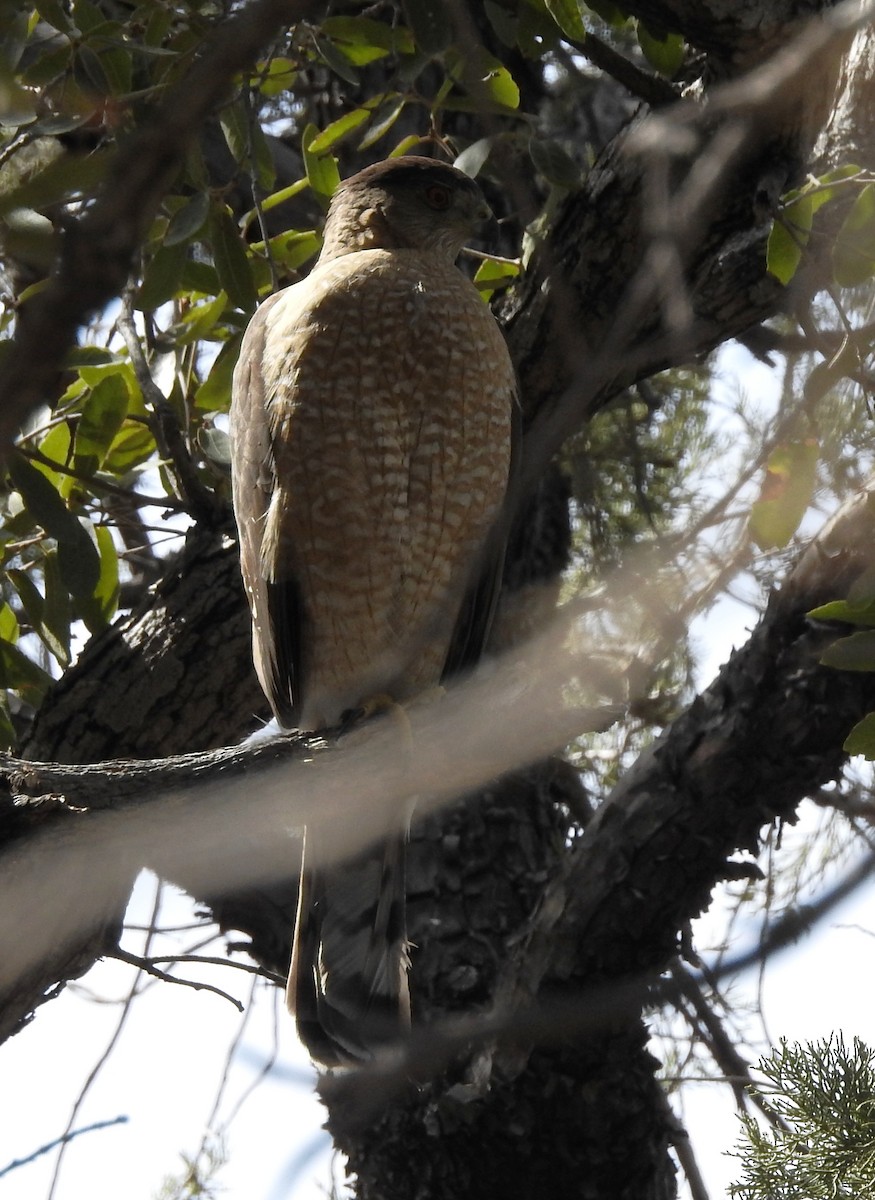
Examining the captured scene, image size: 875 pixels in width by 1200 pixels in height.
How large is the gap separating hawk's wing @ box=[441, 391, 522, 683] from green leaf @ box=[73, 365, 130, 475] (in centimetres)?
98

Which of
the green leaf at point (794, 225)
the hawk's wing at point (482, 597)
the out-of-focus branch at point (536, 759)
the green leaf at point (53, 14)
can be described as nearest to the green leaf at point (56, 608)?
the out-of-focus branch at point (536, 759)

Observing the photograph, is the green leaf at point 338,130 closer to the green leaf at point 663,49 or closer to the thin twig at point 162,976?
the green leaf at point 663,49

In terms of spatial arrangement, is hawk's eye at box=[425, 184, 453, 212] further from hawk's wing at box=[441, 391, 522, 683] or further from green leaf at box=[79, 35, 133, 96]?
green leaf at box=[79, 35, 133, 96]

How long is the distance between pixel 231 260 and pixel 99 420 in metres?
0.53

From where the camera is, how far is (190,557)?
11.3 ft

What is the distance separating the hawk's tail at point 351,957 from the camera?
2908mm

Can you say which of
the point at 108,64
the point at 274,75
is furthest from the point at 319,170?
the point at 108,64

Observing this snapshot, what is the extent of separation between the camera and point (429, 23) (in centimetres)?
258

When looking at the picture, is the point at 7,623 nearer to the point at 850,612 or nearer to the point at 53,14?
the point at 53,14

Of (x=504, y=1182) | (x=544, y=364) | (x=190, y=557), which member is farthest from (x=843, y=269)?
(x=504, y=1182)

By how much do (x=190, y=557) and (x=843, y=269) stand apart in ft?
6.25

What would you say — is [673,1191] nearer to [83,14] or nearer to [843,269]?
[843,269]

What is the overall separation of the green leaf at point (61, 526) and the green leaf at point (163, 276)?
0.49 m

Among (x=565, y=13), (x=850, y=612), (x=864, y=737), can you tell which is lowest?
(x=864, y=737)
